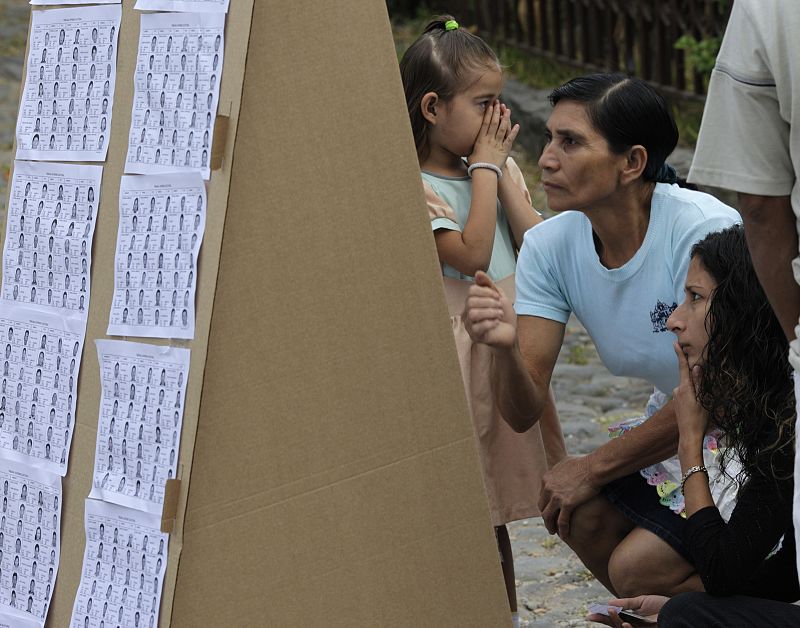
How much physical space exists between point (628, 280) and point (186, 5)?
1307mm

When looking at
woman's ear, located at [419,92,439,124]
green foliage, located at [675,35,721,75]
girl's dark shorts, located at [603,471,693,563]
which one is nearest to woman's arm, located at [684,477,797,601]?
girl's dark shorts, located at [603,471,693,563]

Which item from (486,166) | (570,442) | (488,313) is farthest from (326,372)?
(570,442)

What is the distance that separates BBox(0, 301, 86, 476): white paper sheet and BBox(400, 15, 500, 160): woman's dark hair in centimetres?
119

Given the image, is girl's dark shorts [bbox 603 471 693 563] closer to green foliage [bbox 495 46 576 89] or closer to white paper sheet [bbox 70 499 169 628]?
white paper sheet [bbox 70 499 169 628]

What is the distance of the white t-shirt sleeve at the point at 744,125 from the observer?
82.1 inches

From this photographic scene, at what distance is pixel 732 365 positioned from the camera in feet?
8.73

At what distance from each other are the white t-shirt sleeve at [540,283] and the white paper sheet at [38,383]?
119 cm

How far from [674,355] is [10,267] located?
1.51 m

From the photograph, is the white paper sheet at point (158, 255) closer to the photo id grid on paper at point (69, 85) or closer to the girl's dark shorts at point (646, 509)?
the photo id grid on paper at point (69, 85)

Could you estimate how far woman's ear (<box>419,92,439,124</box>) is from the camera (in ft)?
11.3

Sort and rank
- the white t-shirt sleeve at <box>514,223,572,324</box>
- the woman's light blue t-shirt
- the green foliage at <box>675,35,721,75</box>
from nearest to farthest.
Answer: the woman's light blue t-shirt
the white t-shirt sleeve at <box>514,223,572,324</box>
the green foliage at <box>675,35,721,75</box>

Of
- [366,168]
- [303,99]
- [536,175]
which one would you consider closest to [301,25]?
[303,99]

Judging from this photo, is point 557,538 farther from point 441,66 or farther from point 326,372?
point 326,372

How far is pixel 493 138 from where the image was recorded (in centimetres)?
347
